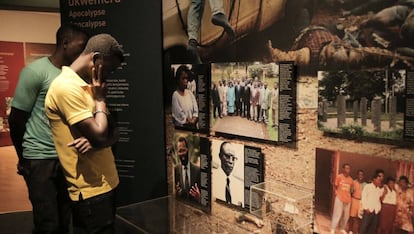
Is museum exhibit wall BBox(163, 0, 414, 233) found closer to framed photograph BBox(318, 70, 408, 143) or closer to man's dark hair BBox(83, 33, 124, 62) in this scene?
framed photograph BBox(318, 70, 408, 143)

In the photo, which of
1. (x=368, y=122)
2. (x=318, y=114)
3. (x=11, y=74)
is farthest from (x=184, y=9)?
(x=11, y=74)

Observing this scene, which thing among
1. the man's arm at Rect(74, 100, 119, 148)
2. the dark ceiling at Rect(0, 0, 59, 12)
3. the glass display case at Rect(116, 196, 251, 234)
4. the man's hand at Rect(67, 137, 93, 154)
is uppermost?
the dark ceiling at Rect(0, 0, 59, 12)

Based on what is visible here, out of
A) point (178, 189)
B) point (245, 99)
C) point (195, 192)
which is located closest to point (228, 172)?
point (195, 192)

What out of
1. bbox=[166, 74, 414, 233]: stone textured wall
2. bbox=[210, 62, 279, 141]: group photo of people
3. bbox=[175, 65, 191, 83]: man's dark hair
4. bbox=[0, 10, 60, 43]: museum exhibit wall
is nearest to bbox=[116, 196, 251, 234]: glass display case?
bbox=[166, 74, 414, 233]: stone textured wall

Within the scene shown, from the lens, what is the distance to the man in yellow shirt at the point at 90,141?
2.06m

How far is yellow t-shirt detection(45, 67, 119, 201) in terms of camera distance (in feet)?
6.64

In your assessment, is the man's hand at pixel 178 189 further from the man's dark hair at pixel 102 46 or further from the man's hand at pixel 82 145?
the man's dark hair at pixel 102 46

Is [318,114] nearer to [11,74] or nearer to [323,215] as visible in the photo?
[323,215]

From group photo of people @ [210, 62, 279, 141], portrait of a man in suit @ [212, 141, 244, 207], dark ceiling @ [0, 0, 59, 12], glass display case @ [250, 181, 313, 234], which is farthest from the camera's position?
dark ceiling @ [0, 0, 59, 12]

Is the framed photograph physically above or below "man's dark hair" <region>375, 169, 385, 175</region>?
above

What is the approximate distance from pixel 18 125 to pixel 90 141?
1197mm

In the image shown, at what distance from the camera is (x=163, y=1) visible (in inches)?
132

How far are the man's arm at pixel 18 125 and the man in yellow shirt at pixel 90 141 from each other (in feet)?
2.98

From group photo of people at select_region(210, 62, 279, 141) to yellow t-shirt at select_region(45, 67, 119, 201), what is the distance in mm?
970
